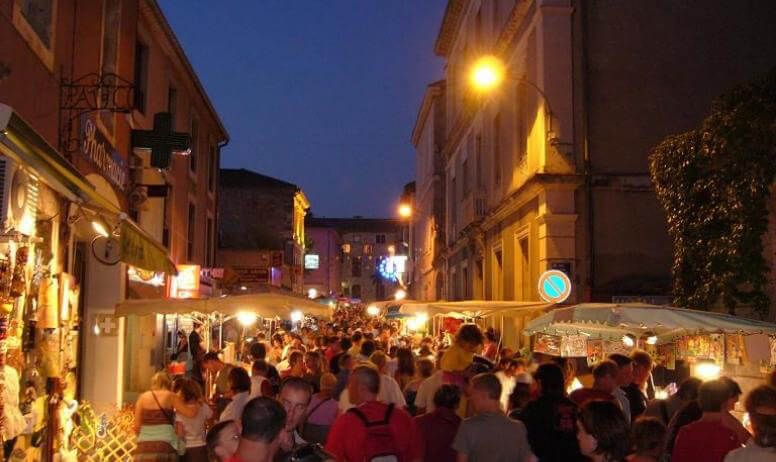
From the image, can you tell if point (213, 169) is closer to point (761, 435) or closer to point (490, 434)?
point (490, 434)

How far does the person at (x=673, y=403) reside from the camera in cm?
762

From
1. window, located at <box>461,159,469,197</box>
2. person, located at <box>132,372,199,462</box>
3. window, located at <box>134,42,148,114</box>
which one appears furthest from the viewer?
window, located at <box>461,159,469,197</box>

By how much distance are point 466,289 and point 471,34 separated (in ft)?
31.2

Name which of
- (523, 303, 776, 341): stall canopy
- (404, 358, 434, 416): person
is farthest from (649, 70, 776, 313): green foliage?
(404, 358, 434, 416): person

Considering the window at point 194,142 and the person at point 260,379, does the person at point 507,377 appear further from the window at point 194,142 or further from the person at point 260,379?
the window at point 194,142

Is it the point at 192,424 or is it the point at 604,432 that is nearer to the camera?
the point at 604,432

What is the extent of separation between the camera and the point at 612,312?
9.29 m

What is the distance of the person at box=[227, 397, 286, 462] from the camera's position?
13.6 feet

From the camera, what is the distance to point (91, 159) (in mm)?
11398

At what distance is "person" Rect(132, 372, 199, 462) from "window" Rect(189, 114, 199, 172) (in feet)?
56.5

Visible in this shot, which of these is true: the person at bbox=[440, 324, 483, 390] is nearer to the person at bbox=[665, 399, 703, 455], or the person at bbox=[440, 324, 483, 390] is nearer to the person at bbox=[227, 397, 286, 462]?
the person at bbox=[665, 399, 703, 455]

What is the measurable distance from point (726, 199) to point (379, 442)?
315 inches

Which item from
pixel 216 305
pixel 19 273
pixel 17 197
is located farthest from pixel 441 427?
pixel 216 305

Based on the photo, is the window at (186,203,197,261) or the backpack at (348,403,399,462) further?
the window at (186,203,197,261)
